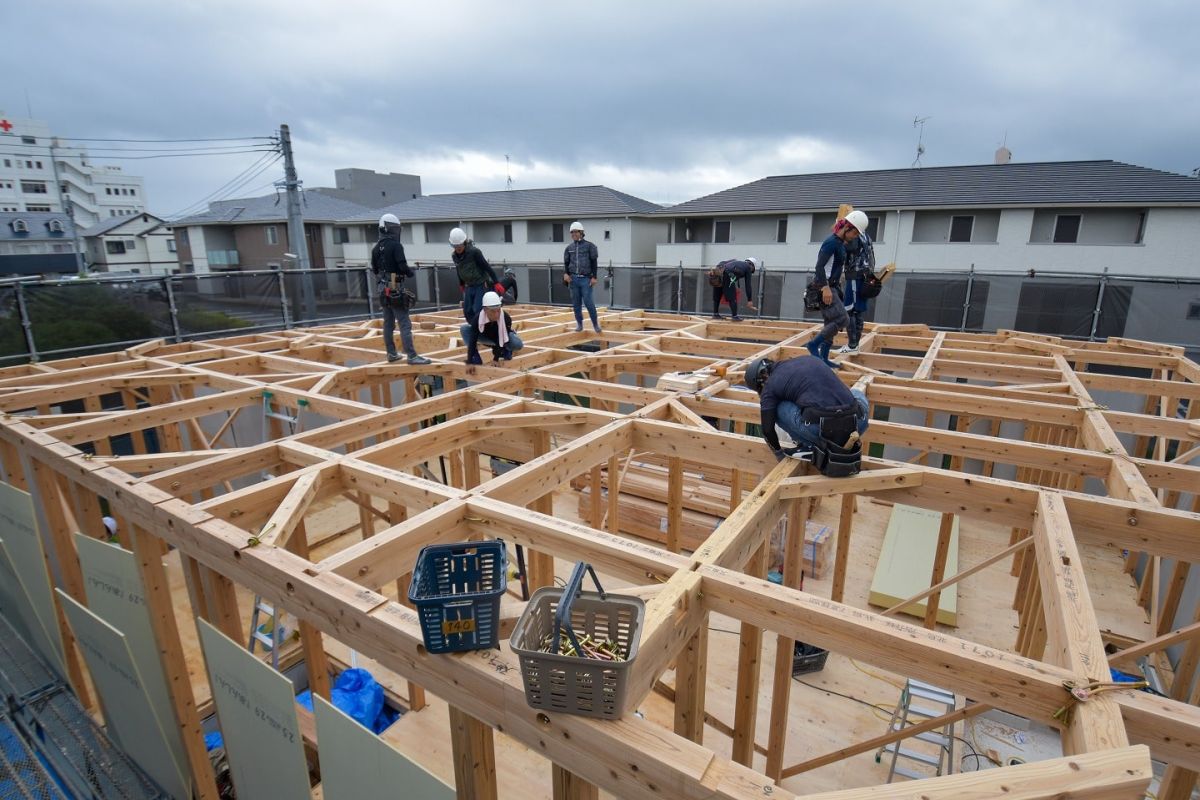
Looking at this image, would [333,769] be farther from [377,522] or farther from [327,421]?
[327,421]

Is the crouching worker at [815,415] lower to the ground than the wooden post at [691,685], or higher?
higher

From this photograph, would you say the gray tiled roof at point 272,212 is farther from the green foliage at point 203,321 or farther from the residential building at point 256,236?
the green foliage at point 203,321

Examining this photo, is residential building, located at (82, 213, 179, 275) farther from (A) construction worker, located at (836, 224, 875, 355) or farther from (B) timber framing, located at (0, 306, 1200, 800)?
(A) construction worker, located at (836, 224, 875, 355)

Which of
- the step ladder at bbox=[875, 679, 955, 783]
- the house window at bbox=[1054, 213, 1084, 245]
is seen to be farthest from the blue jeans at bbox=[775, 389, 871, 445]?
→ the house window at bbox=[1054, 213, 1084, 245]

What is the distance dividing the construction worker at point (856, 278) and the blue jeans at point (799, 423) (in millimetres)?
3623

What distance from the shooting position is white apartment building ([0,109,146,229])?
42.3 metres

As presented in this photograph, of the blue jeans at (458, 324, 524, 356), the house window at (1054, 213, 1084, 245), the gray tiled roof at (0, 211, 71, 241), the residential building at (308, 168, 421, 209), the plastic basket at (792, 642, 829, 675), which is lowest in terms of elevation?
the plastic basket at (792, 642, 829, 675)

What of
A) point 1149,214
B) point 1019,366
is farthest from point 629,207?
point 1019,366

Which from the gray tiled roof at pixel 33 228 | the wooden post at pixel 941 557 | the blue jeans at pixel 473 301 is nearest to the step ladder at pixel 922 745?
the wooden post at pixel 941 557

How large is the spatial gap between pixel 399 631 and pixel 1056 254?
19057mm

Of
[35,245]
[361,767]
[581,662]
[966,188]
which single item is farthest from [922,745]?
[35,245]

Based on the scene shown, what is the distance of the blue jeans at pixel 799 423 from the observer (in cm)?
356

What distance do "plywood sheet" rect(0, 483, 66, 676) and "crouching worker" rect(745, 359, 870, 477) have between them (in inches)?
196

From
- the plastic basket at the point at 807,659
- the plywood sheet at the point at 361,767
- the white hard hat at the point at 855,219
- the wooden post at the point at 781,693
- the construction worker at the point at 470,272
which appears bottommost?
the plastic basket at the point at 807,659
